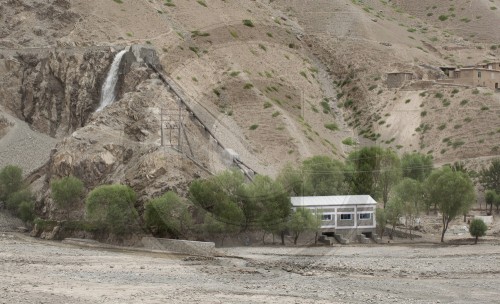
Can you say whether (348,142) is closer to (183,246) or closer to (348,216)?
(348,216)

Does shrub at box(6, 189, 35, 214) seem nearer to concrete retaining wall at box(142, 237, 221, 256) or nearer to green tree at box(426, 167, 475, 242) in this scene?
concrete retaining wall at box(142, 237, 221, 256)

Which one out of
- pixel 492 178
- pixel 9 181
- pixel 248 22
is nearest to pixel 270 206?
pixel 9 181

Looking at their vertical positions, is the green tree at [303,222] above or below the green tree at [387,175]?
below

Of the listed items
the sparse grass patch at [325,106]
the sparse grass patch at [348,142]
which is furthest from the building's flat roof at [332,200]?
the sparse grass patch at [325,106]

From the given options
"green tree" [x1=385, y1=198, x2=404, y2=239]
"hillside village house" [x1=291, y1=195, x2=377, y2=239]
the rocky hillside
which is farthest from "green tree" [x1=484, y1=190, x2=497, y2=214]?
"hillside village house" [x1=291, y1=195, x2=377, y2=239]

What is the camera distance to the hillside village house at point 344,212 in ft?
224

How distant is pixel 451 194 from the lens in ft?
225

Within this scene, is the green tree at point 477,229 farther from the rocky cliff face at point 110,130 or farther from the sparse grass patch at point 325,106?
the sparse grass patch at point 325,106

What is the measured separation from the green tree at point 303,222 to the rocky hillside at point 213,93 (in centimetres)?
910

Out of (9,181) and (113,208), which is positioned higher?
(9,181)

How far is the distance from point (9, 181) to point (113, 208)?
14874mm

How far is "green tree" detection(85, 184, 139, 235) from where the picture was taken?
6531 cm

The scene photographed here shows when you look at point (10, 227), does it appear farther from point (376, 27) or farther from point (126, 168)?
point (376, 27)

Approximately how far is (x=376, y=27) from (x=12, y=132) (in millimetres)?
55584
